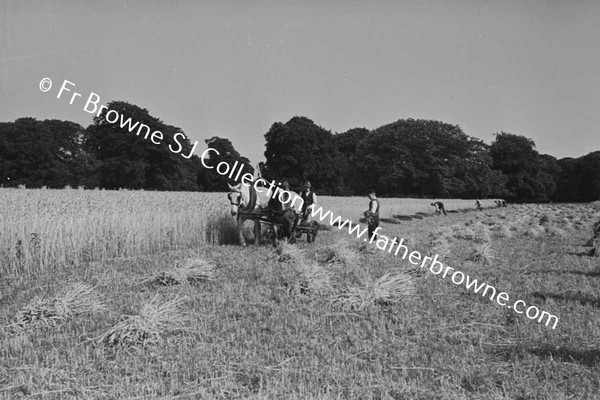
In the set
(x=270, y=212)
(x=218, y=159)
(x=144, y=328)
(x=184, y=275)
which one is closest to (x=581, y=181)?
(x=218, y=159)

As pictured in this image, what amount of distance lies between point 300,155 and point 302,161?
1.00m

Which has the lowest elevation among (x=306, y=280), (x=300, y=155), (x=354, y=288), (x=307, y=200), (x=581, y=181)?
(x=306, y=280)

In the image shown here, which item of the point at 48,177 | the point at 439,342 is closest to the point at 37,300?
the point at 439,342

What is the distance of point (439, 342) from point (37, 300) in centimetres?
544

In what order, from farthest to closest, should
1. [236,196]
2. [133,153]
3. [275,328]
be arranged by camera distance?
1. [133,153]
2. [236,196]
3. [275,328]

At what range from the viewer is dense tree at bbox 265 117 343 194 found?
217 feet

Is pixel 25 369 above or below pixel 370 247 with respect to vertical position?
below

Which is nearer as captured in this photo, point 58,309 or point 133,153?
point 58,309

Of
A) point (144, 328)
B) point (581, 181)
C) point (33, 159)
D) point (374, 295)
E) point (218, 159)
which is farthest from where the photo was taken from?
point (581, 181)

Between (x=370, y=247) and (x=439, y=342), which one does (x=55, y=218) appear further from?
(x=439, y=342)

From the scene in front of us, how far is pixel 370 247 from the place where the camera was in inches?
483

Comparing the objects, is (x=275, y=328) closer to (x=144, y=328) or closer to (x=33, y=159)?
(x=144, y=328)

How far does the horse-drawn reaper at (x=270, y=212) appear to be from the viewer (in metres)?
13.0

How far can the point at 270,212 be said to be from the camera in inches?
514
